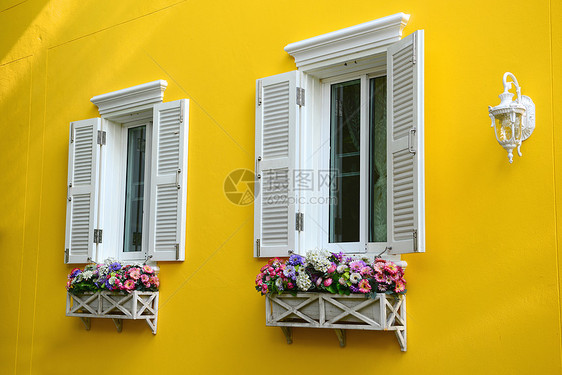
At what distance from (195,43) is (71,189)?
1960 millimetres

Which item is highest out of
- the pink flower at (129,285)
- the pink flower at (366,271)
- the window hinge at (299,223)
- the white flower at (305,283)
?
the window hinge at (299,223)

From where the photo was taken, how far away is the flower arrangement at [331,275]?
4.19 m

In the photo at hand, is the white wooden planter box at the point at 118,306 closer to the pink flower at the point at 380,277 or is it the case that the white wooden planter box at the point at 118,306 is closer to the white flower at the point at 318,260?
the white flower at the point at 318,260

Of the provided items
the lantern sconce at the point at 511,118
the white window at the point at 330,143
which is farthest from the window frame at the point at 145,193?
the lantern sconce at the point at 511,118

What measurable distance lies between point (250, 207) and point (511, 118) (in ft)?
7.35

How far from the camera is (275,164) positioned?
5059 mm

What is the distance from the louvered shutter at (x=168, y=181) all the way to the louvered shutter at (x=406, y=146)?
2018 mm

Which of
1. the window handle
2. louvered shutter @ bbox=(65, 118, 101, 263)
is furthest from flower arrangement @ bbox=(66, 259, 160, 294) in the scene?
the window handle

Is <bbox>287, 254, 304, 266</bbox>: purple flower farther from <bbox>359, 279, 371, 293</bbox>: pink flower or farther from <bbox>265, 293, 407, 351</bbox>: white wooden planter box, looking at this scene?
<bbox>359, 279, 371, 293</bbox>: pink flower

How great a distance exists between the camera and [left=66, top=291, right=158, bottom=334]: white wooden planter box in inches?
221

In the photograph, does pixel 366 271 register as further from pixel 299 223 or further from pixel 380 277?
pixel 299 223

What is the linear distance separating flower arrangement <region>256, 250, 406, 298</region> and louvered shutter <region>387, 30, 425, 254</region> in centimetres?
19

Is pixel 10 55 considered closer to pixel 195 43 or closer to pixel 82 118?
pixel 82 118

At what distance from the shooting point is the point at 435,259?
4.21m
